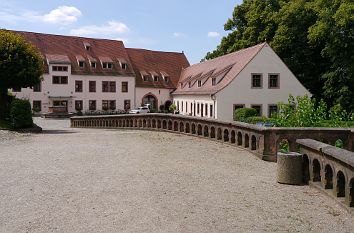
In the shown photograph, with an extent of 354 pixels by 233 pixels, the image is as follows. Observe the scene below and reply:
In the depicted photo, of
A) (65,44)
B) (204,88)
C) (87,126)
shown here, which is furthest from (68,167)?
(65,44)

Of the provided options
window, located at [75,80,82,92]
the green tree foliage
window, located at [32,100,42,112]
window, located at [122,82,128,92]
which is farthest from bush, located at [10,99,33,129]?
window, located at [122,82,128,92]

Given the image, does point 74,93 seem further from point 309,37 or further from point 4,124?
point 309,37

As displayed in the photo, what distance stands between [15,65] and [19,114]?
115 inches

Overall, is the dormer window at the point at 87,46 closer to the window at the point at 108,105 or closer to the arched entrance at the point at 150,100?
the window at the point at 108,105

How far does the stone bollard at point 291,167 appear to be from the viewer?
9250 millimetres

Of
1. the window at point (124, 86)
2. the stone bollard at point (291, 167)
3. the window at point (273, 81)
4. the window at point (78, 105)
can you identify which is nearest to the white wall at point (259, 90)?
the window at point (273, 81)

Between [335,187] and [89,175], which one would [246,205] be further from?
[89,175]

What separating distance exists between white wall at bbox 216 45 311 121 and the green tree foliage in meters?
3.28

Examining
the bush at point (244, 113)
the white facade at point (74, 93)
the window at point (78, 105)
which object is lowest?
the bush at point (244, 113)

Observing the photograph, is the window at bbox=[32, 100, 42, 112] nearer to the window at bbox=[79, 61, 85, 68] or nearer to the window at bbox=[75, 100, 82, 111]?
the window at bbox=[75, 100, 82, 111]

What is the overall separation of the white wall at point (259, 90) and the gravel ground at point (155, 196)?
24.8 m

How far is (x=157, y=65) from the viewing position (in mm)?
64125

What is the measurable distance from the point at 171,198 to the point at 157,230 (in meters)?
1.83

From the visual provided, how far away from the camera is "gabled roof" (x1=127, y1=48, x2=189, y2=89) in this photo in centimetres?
6097
